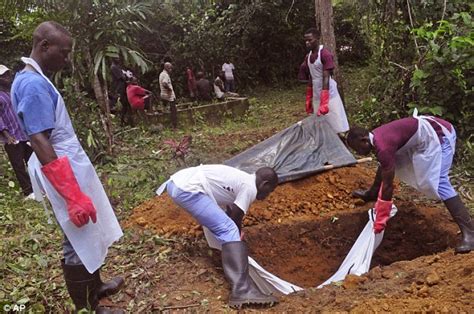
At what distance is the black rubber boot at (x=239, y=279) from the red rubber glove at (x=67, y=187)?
1.05 m

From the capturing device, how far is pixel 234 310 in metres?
2.85

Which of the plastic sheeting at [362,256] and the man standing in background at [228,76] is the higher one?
the man standing in background at [228,76]

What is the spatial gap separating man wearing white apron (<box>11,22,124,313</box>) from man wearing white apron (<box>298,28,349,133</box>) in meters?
3.77

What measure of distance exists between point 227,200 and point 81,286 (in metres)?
1.19

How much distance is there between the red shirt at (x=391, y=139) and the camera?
11.4 ft

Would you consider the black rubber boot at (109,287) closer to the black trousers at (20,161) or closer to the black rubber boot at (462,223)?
the black rubber boot at (462,223)

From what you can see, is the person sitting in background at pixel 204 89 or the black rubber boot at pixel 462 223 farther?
the person sitting in background at pixel 204 89

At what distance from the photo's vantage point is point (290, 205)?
482cm

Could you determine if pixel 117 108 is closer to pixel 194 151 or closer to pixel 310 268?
pixel 194 151

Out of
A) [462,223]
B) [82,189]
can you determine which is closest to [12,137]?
[82,189]

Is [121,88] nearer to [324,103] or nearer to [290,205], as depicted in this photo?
[324,103]

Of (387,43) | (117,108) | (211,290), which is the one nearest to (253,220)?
(211,290)

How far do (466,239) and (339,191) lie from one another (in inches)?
65.0

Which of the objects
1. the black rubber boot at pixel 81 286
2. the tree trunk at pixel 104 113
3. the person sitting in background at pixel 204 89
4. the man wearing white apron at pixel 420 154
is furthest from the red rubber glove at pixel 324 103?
the person sitting in background at pixel 204 89
